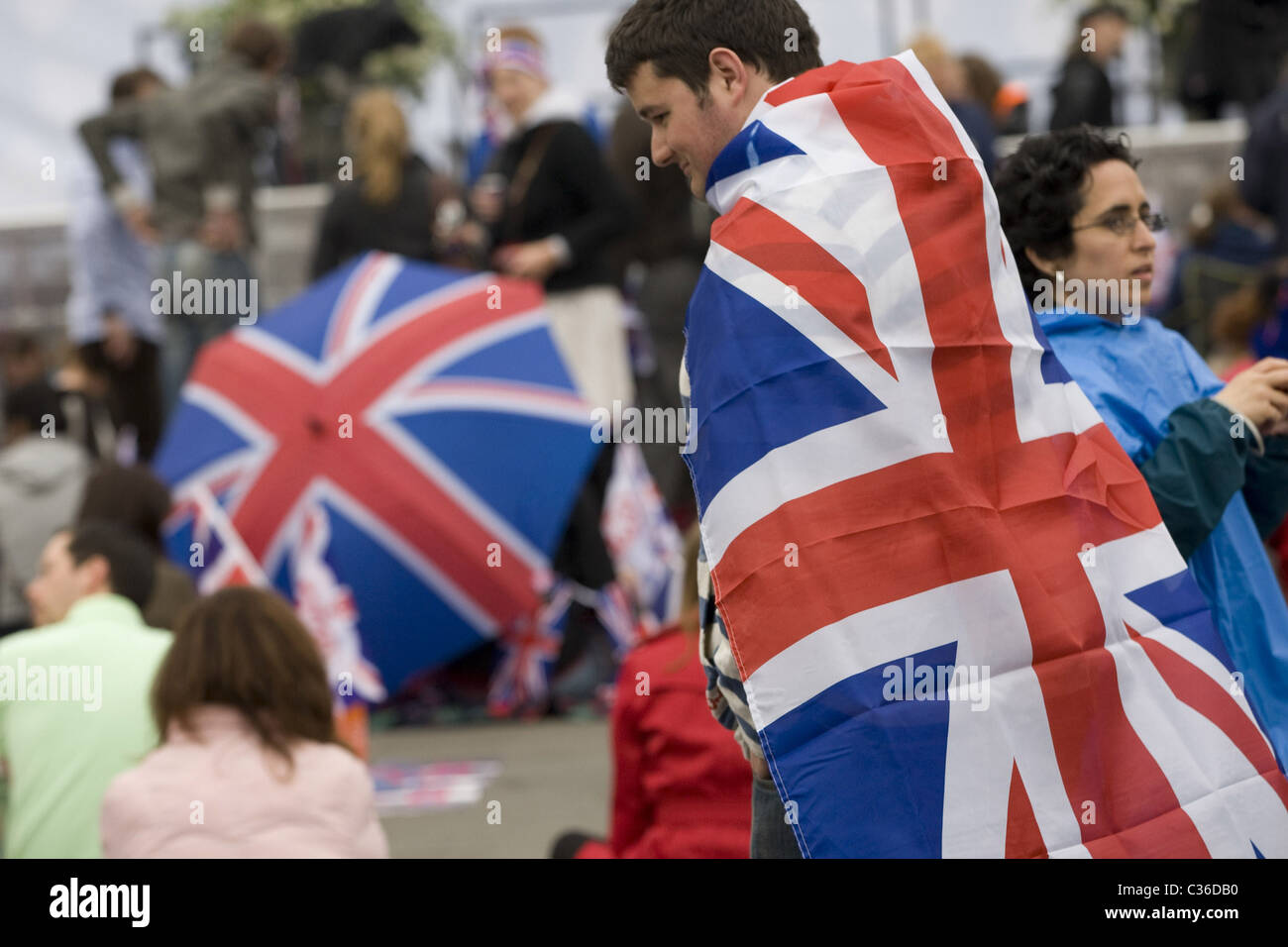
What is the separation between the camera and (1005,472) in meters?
2.50

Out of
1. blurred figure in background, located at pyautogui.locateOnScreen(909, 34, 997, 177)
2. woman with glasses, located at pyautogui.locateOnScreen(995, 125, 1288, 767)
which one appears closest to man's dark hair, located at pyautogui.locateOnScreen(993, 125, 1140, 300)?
woman with glasses, located at pyautogui.locateOnScreen(995, 125, 1288, 767)

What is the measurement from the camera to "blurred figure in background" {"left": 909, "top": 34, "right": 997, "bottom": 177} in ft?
25.2

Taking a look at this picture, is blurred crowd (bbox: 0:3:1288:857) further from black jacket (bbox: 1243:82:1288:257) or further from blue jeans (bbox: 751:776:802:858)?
blue jeans (bbox: 751:776:802:858)

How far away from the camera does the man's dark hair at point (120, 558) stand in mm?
4762

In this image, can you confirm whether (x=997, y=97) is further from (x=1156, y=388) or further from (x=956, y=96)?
(x=1156, y=388)

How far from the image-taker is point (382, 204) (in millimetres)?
8219

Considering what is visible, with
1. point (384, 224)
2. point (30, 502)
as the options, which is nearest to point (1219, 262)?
point (384, 224)

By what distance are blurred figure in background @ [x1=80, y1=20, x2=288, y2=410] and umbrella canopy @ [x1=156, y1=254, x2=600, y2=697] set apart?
5.78ft

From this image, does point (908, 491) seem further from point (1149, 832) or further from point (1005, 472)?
point (1149, 832)

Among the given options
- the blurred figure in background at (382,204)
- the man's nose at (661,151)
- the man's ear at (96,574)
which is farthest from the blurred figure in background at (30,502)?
the man's nose at (661,151)

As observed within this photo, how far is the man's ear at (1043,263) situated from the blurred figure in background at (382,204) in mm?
5137

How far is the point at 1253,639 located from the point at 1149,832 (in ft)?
2.31

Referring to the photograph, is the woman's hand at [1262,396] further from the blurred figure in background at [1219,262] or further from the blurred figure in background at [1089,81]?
the blurred figure in background at [1089,81]
